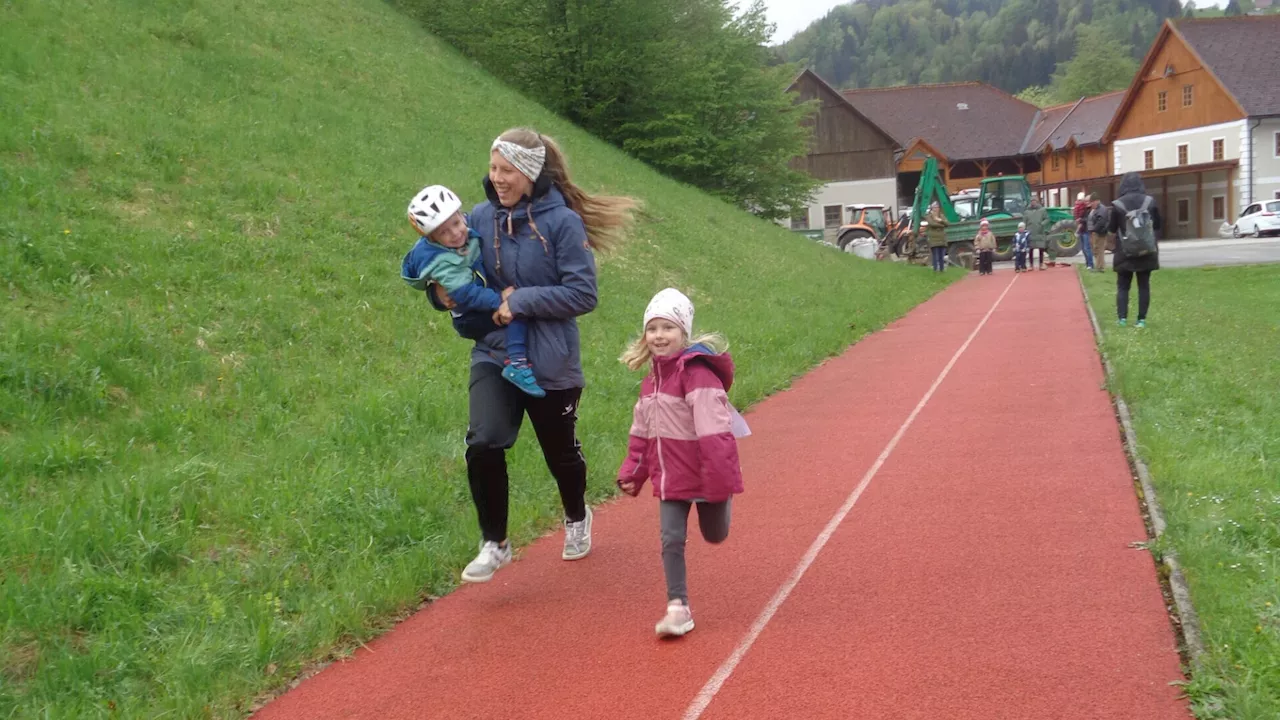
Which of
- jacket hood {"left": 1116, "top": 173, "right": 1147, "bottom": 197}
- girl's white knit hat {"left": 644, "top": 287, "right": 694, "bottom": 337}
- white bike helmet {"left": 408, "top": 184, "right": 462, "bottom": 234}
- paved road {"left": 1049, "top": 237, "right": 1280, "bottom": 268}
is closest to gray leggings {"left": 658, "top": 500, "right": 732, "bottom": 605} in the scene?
girl's white knit hat {"left": 644, "top": 287, "right": 694, "bottom": 337}

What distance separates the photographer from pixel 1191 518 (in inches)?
235

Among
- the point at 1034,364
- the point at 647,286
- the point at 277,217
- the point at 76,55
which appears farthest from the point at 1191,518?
the point at 76,55

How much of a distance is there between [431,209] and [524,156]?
51 centimetres

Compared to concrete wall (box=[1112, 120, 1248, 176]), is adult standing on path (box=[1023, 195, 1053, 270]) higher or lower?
lower

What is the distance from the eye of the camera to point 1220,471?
6863 mm

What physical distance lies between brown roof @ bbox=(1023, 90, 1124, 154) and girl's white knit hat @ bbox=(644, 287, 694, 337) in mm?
68958

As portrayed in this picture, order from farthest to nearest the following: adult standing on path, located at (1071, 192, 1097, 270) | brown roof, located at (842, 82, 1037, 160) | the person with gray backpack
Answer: brown roof, located at (842, 82, 1037, 160) < adult standing on path, located at (1071, 192, 1097, 270) < the person with gray backpack

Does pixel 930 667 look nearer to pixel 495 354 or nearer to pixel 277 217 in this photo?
pixel 495 354

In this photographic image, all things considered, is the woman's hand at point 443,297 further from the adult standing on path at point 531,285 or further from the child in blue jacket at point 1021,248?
the child in blue jacket at point 1021,248

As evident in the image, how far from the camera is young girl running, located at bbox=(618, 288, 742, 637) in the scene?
474 centimetres

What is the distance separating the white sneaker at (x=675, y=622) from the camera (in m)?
4.88

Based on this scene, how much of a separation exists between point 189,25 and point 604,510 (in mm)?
14476

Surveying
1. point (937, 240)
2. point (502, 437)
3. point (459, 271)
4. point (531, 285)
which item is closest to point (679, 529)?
point (502, 437)

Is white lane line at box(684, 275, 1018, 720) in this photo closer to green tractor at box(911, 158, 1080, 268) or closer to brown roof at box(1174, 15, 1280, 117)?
green tractor at box(911, 158, 1080, 268)
